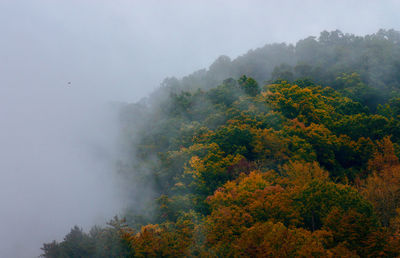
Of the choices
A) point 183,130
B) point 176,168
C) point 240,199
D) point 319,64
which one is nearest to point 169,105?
point 183,130

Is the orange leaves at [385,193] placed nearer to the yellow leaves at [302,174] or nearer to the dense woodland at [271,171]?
the dense woodland at [271,171]

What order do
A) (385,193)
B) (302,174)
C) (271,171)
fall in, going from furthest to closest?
(271,171)
(302,174)
(385,193)

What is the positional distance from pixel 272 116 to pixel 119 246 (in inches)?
1047

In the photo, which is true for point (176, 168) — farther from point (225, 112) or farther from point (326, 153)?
point (326, 153)

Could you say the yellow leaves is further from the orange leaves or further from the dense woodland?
the orange leaves

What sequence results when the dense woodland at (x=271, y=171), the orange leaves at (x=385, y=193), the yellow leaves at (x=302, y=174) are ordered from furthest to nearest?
1. the yellow leaves at (x=302, y=174)
2. the orange leaves at (x=385, y=193)
3. the dense woodland at (x=271, y=171)

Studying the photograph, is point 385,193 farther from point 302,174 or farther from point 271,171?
point 271,171

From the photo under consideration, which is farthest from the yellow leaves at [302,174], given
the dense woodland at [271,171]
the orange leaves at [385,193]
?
the orange leaves at [385,193]

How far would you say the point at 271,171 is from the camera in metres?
32.0

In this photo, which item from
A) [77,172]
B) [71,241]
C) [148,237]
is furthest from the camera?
[77,172]

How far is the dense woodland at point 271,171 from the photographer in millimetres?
20484

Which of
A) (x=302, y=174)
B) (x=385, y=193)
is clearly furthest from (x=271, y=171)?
(x=385, y=193)

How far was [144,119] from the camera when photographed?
75.8 meters

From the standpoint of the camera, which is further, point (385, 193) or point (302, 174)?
point (302, 174)
